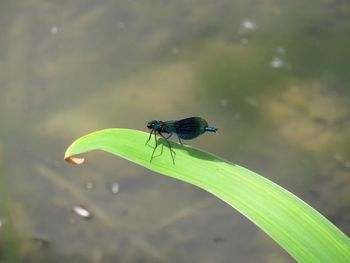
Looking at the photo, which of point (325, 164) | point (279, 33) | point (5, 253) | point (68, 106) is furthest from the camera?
point (279, 33)

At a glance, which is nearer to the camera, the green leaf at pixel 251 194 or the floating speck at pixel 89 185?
the green leaf at pixel 251 194

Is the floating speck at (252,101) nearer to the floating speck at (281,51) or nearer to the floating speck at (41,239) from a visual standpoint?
the floating speck at (281,51)

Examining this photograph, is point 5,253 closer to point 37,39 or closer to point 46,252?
point 46,252

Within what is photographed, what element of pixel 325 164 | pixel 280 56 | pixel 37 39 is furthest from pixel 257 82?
pixel 37 39

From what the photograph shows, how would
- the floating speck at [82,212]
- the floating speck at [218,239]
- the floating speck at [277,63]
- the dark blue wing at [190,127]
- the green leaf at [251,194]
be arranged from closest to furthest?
the green leaf at [251,194]
the dark blue wing at [190,127]
the floating speck at [218,239]
the floating speck at [82,212]
the floating speck at [277,63]

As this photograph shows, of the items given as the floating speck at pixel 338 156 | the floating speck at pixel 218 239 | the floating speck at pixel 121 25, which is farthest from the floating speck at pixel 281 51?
the floating speck at pixel 218 239

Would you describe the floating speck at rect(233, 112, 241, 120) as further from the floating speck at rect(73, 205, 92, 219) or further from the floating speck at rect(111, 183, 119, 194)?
the floating speck at rect(73, 205, 92, 219)

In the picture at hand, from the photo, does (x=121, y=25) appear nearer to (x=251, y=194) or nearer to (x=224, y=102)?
(x=224, y=102)

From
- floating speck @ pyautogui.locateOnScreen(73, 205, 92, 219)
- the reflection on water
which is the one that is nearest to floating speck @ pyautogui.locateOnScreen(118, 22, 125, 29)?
the reflection on water
